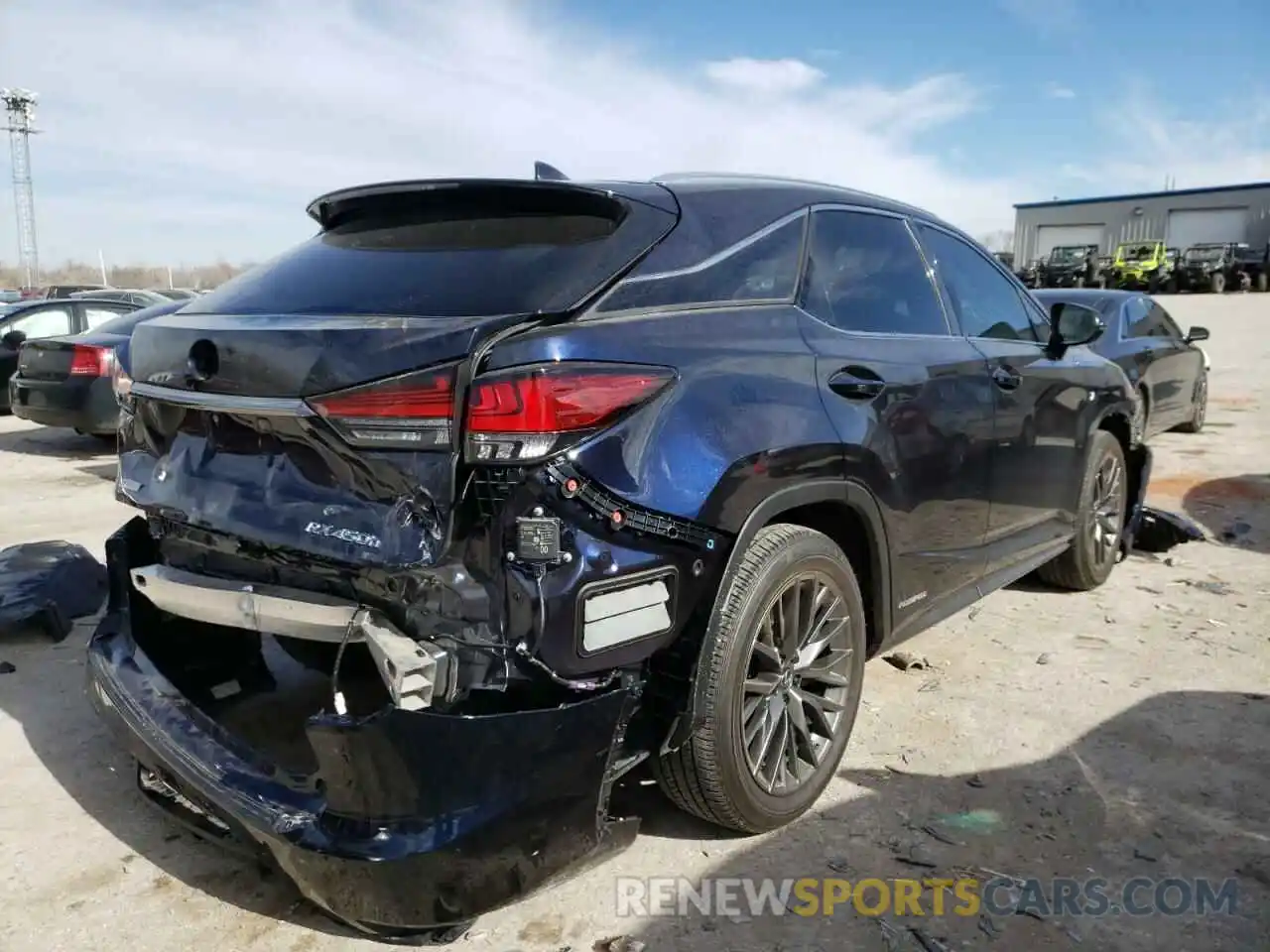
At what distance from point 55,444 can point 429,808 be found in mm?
9758

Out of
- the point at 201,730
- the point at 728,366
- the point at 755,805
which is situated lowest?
the point at 755,805

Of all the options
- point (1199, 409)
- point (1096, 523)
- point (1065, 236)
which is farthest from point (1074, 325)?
point (1065, 236)

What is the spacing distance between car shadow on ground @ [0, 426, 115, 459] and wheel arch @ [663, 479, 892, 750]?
333 inches

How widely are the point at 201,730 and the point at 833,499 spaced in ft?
5.93

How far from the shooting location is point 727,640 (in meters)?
2.51

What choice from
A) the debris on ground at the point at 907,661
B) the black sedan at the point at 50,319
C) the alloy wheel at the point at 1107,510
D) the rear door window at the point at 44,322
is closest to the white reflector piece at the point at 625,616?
the debris on ground at the point at 907,661

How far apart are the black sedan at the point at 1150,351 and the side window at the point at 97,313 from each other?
1056 centimetres

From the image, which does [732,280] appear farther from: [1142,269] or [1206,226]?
[1206,226]

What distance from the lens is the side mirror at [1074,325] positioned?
4.43 meters

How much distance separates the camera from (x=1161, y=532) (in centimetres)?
586

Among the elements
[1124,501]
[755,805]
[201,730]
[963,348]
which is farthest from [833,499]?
[1124,501]

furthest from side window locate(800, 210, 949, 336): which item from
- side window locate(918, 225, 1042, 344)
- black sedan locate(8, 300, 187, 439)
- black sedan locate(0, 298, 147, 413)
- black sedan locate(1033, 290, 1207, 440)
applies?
black sedan locate(0, 298, 147, 413)

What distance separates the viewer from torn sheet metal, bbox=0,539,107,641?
431 cm

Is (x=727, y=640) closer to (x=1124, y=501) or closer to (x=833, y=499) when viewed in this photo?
(x=833, y=499)
